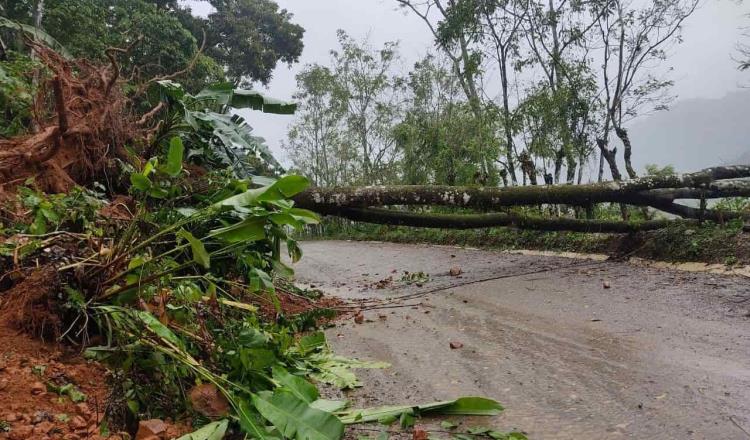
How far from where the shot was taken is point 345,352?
3.53 metres

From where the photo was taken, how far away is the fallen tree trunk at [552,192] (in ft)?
22.4

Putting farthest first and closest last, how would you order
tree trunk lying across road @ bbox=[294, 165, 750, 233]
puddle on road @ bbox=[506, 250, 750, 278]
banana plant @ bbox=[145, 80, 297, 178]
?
tree trunk lying across road @ bbox=[294, 165, 750, 233] < puddle on road @ bbox=[506, 250, 750, 278] < banana plant @ bbox=[145, 80, 297, 178]

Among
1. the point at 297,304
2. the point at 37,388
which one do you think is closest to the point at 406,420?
the point at 37,388

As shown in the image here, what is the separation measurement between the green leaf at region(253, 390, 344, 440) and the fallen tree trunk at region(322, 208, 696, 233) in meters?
4.79

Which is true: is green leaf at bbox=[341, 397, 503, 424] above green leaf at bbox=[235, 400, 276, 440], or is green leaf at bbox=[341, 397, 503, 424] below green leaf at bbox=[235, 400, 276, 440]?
below

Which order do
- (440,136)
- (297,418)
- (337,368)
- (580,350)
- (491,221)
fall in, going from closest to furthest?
(297,418), (337,368), (580,350), (491,221), (440,136)

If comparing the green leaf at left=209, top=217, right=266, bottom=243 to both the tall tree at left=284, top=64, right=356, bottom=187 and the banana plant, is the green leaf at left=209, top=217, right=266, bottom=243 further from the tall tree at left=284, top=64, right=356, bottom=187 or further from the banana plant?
the tall tree at left=284, top=64, right=356, bottom=187

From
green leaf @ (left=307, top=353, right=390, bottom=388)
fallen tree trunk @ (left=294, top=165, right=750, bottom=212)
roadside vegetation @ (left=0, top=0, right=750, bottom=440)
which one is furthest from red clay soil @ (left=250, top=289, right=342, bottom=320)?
fallen tree trunk @ (left=294, top=165, right=750, bottom=212)

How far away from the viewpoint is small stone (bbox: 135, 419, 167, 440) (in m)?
1.71

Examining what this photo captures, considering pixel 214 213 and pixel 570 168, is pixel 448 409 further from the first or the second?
pixel 570 168

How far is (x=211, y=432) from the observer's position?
71.2 inches

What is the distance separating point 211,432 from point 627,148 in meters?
10.9

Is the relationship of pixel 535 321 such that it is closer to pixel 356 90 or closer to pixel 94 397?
pixel 94 397

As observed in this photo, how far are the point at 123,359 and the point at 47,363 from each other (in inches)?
11.5
